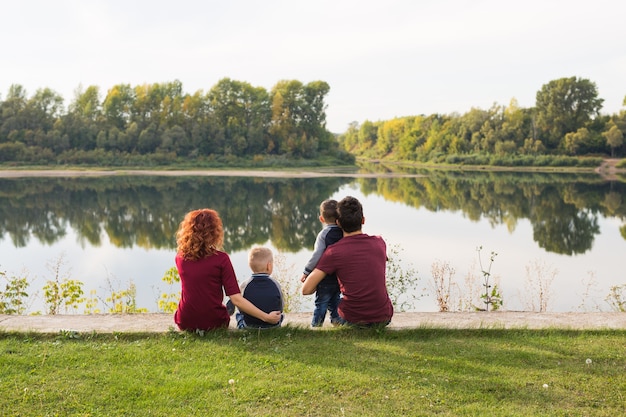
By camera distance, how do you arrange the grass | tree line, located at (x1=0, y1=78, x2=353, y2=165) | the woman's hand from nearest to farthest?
1. the grass
2. the woman's hand
3. tree line, located at (x1=0, y1=78, x2=353, y2=165)

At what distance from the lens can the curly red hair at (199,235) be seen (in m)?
4.58

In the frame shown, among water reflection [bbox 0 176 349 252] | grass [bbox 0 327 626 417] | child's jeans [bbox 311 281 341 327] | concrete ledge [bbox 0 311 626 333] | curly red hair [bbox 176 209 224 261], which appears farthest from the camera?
water reflection [bbox 0 176 349 252]

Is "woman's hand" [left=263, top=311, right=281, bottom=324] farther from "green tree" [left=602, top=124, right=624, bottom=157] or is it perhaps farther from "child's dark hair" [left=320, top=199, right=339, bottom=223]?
"green tree" [left=602, top=124, right=624, bottom=157]

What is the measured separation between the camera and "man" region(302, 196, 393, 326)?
15.9ft

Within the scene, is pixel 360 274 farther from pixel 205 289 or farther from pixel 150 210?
pixel 150 210

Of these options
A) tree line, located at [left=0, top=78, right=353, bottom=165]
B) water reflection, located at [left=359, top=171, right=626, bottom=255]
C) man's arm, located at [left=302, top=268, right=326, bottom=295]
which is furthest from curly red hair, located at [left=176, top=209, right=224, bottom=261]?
tree line, located at [left=0, top=78, right=353, bottom=165]

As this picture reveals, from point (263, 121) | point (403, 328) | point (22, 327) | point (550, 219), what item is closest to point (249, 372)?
point (403, 328)

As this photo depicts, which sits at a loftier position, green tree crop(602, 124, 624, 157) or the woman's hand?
green tree crop(602, 124, 624, 157)

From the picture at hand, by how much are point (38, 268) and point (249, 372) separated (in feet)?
38.0

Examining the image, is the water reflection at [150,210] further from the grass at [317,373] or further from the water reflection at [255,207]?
the grass at [317,373]

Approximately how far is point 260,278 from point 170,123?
68.6 meters

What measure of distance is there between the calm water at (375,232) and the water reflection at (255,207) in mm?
70

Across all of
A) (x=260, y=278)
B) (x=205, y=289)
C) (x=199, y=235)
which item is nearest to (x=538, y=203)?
(x=260, y=278)

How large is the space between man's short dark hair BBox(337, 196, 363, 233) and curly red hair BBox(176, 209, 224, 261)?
3.59 ft
